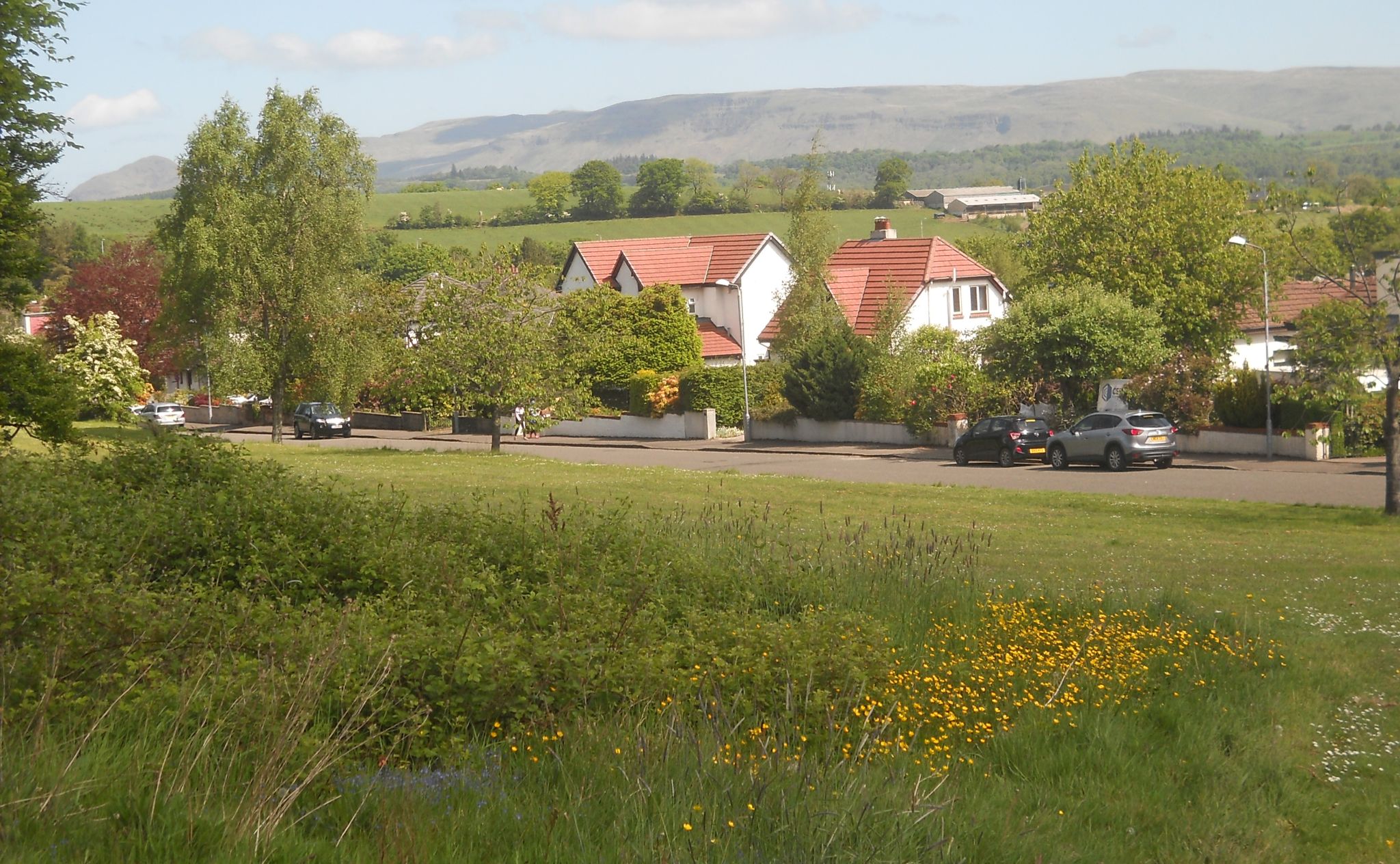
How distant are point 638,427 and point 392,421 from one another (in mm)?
16325

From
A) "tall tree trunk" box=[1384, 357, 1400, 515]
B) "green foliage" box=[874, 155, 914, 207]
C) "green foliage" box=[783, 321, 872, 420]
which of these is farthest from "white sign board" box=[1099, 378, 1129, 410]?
"green foliage" box=[874, 155, 914, 207]

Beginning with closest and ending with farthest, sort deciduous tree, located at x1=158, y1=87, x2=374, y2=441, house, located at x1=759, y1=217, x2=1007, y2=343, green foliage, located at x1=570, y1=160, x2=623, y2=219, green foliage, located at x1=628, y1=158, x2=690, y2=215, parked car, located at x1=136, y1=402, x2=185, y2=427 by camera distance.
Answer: deciduous tree, located at x1=158, y1=87, x2=374, y2=441 → house, located at x1=759, y1=217, x2=1007, y2=343 → parked car, located at x1=136, y1=402, x2=185, y2=427 → green foliage, located at x1=628, y1=158, x2=690, y2=215 → green foliage, located at x1=570, y1=160, x2=623, y2=219

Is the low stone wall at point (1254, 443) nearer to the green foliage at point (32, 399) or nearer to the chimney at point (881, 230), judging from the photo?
the green foliage at point (32, 399)

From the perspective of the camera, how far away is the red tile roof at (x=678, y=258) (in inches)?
2768

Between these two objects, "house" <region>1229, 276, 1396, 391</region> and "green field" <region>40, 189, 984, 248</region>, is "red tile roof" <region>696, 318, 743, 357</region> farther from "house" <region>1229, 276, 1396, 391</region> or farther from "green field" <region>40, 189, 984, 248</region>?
"green field" <region>40, 189, 984, 248</region>

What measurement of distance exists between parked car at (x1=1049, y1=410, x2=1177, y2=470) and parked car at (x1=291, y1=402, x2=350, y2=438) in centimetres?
3506

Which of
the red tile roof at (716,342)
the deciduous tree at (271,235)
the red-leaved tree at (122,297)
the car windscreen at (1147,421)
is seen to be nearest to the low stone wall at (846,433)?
the car windscreen at (1147,421)

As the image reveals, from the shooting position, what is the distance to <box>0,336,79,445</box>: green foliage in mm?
16359

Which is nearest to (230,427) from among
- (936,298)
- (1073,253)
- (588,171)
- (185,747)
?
(936,298)

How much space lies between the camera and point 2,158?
22266mm

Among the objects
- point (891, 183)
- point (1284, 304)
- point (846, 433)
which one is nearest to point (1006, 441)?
point (846, 433)

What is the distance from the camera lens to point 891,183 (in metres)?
188

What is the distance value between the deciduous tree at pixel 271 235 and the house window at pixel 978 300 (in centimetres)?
3152

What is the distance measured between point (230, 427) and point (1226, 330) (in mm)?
51561
